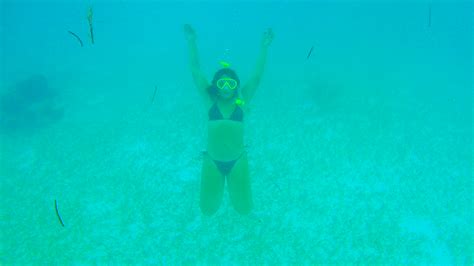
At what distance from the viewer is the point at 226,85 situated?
5.11 metres

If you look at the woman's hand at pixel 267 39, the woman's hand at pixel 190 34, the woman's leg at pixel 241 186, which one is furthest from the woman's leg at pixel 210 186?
the woman's hand at pixel 267 39

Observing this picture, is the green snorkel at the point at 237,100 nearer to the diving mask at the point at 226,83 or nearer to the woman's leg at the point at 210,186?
the diving mask at the point at 226,83

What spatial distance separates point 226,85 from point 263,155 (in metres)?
4.45

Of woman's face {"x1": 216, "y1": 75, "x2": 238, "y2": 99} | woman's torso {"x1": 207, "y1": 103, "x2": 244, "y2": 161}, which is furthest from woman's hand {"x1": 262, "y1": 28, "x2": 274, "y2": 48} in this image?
woman's torso {"x1": 207, "y1": 103, "x2": 244, "y2": 161}

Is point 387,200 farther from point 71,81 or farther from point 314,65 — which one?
point 71,81

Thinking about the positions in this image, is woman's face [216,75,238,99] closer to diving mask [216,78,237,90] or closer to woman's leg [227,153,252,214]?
diving mask [216,78,237,90]

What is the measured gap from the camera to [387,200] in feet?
26.1

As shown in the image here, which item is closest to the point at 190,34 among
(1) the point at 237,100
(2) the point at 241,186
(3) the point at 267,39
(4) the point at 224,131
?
(3) the point at 267,39

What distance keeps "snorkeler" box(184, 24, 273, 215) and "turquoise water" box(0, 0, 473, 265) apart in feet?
5.51

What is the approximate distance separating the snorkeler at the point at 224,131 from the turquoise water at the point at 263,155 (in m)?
1.68

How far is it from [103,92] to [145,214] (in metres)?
8.59

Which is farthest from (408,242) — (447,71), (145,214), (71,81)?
(71,81)

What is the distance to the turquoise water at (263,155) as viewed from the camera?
6.85 metres

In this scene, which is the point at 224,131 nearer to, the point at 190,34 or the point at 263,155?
the point at 190,34
